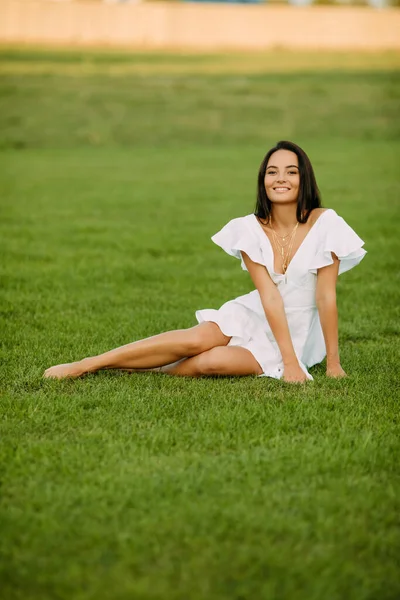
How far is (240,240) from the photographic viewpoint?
481cm

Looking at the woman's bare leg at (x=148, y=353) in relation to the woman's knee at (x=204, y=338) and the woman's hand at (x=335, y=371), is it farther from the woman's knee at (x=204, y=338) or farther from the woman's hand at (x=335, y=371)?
the woman's hand at (x=335, y=371)

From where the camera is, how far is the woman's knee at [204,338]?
471 centimetres

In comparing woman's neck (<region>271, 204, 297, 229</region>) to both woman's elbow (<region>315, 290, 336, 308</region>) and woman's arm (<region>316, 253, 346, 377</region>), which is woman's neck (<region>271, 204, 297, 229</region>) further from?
woman's elbow (<region>315, 290, 336, 308</region>)

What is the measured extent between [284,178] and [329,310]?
744mm

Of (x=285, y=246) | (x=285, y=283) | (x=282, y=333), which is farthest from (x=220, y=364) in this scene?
(x=285, y=246)

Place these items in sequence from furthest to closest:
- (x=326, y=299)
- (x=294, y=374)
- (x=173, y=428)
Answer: (x=326, y=299) → (x=294, y=374) → (x=173, y=428)

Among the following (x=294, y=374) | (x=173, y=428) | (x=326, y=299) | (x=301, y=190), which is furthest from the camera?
(x=301, y=190)

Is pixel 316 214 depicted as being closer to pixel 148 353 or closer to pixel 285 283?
pixel 285 283

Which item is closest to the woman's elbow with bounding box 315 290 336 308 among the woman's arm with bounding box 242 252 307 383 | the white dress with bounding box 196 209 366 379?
the white dress with bounding box 196 209 366 379

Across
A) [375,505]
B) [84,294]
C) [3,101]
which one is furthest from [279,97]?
[375,505]

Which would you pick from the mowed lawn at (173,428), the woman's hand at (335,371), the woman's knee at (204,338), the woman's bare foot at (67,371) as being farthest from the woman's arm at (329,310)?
the woman's bare foot at (67,371)

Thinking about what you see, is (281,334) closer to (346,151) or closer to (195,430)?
(195,430)

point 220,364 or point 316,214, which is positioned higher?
point 316,214

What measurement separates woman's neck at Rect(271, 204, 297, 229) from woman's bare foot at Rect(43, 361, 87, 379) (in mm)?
1313
